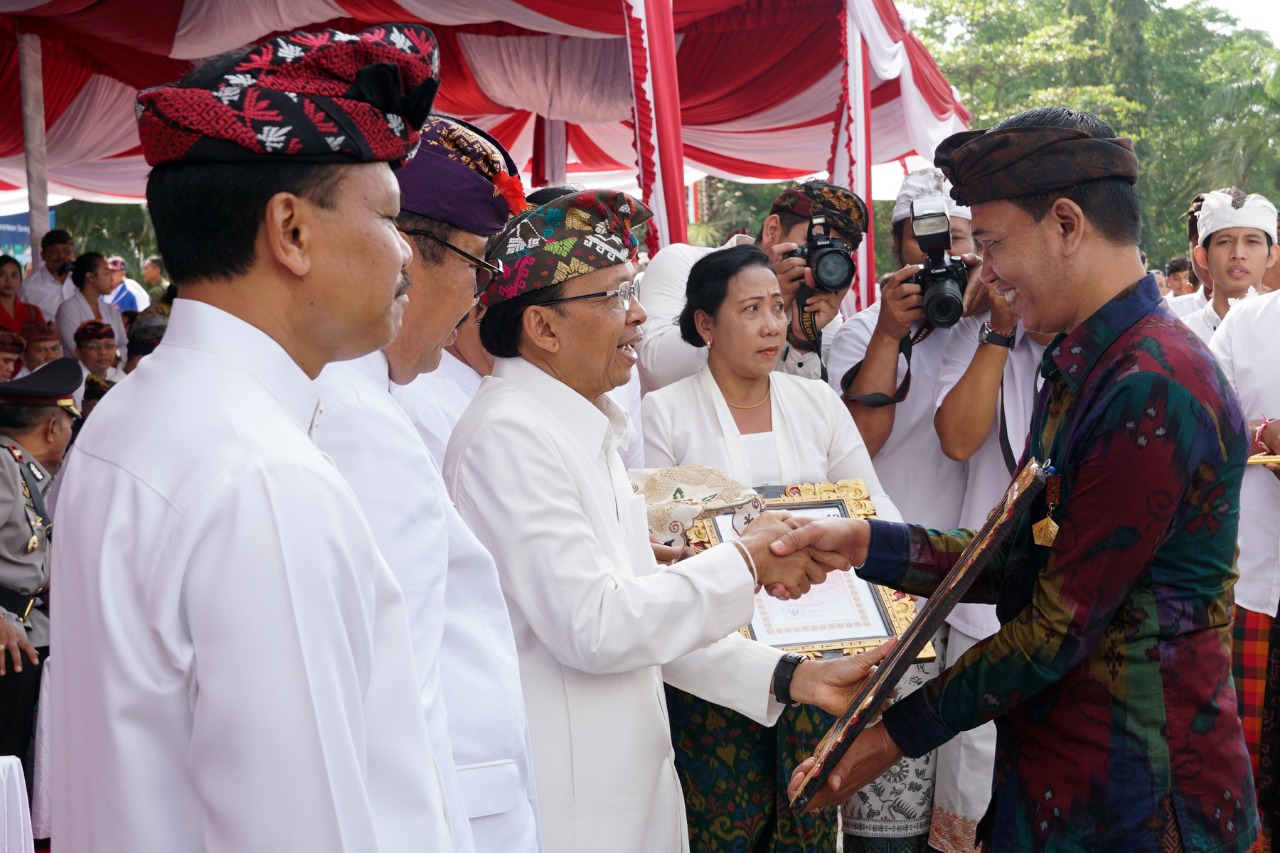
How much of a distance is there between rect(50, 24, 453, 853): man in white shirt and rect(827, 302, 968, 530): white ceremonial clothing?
266cm

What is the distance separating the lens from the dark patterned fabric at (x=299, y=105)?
43.7 inches

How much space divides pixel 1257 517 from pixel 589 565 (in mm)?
2892

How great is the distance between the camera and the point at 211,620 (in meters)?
1.00

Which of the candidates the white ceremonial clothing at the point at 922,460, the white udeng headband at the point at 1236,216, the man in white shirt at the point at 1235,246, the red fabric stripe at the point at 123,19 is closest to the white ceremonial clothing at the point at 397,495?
the white ceremonial clothing at the point at 922,460

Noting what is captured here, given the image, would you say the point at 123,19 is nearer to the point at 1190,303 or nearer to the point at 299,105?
the point at 1190,303

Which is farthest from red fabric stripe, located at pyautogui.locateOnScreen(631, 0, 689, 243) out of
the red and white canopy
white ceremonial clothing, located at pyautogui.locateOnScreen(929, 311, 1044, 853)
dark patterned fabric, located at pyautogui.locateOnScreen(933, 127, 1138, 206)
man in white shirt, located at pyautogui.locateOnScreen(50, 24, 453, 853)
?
man in white shirt, located at pyautogui.locateOnScreen(50, 24, 453, 853)

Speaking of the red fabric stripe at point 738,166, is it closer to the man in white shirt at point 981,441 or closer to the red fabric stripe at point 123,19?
the red fabric stripe at point 123,19

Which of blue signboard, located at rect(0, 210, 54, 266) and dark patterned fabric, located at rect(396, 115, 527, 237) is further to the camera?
blue signboard, located at rect(0, 210, 54, 266)

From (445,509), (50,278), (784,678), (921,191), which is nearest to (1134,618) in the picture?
(784,678)

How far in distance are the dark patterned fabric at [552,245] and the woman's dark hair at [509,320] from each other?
0.01 m

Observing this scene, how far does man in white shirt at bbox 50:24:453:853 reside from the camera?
100 cm

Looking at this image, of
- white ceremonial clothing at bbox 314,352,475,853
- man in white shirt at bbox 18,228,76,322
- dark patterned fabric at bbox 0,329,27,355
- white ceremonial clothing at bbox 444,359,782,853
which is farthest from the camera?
man in white shirt at bbox 18,228,76,322

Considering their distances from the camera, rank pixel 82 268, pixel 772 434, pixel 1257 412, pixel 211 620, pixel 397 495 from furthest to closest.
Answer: pixel 82 268 < pixel 1257 412 < pixel 772 434 < pixel 397 495 < pixel 211 620

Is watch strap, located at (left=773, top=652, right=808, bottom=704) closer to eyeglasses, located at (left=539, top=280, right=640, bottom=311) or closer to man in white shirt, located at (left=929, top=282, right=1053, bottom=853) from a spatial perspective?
eyeglasses, located at (left=539, top=280, right=640, bottom=311)
